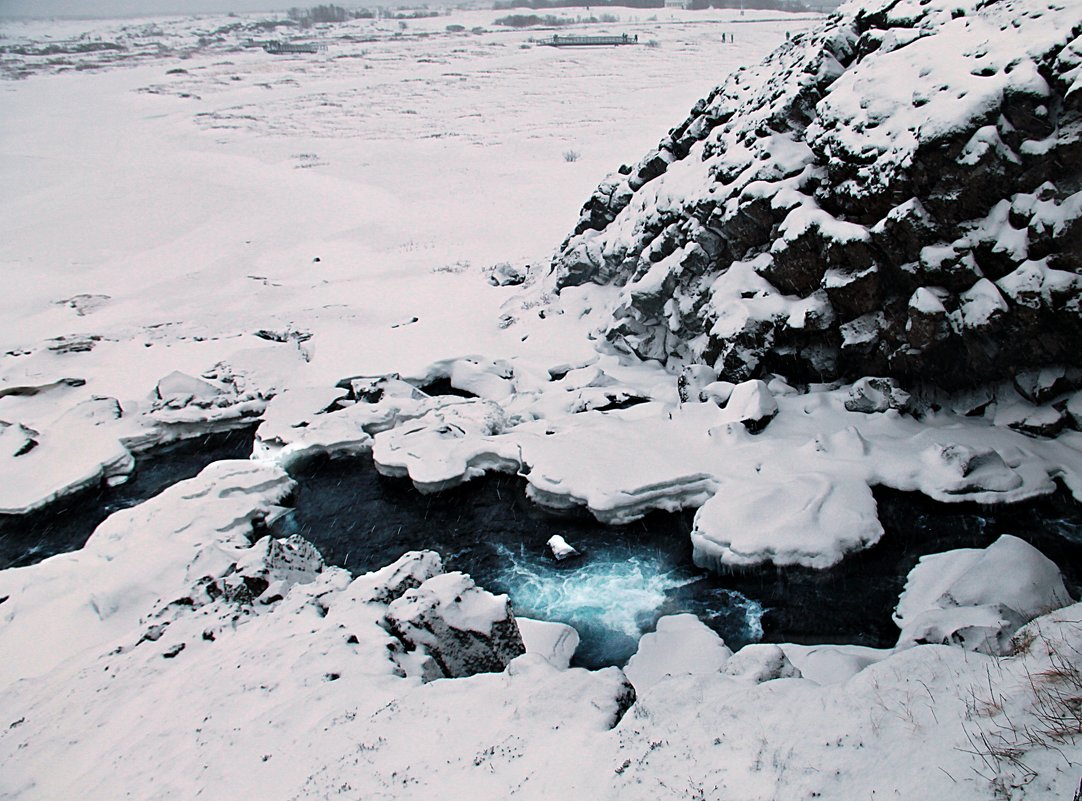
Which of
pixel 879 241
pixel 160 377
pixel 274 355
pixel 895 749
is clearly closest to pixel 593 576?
pixel 895 749

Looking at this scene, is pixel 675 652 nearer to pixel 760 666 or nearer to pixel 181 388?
pixel 760 666

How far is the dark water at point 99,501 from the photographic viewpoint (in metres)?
15.7

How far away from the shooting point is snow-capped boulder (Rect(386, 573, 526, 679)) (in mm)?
10305

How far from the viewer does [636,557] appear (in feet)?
46.0

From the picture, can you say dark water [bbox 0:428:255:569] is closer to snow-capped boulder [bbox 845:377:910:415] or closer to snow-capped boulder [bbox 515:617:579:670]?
snow-capped boulder [bbox 515:617:579:670]

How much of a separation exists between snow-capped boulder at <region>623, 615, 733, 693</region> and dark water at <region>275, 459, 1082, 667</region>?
43 centimetres

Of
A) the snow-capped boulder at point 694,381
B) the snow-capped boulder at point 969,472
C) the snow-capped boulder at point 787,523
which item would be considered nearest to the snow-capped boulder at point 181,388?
the snow-capped boulder at point 694,381

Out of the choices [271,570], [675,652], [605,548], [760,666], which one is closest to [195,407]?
[271,570]

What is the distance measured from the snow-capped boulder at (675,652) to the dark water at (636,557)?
432mm

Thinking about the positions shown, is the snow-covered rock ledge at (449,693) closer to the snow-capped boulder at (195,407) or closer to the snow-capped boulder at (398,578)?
the snow-capped boulder at (398,578)

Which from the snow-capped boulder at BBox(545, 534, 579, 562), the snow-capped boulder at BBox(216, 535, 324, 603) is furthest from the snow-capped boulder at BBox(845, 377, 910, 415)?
the snow-capped boulder at BBox(216, 535, 324, 603)

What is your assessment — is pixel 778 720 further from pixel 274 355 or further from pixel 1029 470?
pixel 274 355

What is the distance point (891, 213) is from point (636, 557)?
31.5ft

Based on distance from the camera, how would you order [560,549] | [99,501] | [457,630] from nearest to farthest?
[457,630], [560,549], [99,501]
